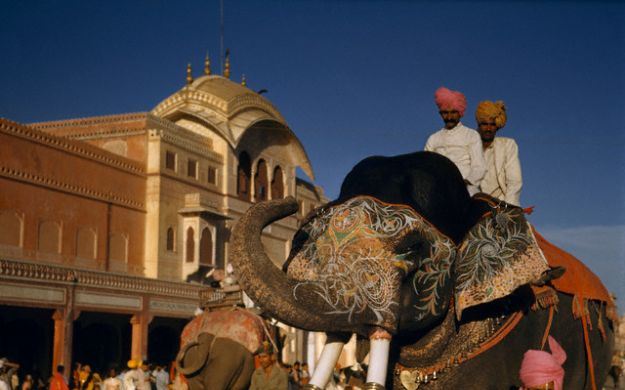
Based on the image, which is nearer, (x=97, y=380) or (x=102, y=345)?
(x=97, y=380)

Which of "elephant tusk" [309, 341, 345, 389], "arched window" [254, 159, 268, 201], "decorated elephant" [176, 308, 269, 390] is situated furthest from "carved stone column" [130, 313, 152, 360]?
"elephant tusk" [309, 341, 345, 389]

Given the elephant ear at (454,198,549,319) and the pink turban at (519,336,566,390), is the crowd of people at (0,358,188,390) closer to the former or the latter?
the elephant ear at (454,198,549,319)

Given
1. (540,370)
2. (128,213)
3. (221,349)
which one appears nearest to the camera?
(540,370)

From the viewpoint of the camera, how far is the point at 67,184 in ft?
71.4

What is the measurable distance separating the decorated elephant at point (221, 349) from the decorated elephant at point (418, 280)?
256 inches

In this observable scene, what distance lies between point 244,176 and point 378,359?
86.1ft

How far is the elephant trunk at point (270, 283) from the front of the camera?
325 centimetres

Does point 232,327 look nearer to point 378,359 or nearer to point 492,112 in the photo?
point 492,112

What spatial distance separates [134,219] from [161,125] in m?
2.66

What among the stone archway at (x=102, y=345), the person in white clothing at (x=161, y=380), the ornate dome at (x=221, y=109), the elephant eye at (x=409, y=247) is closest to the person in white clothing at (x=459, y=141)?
the elephant eye at (x=409, y=247)

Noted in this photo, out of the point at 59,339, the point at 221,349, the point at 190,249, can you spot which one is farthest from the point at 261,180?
the point at 221,349

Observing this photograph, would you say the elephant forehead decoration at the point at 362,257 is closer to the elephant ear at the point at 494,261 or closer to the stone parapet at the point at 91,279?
the elephant ear at the point at 494,261

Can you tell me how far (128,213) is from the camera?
24109mm

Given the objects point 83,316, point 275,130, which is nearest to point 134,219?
point 83,316
